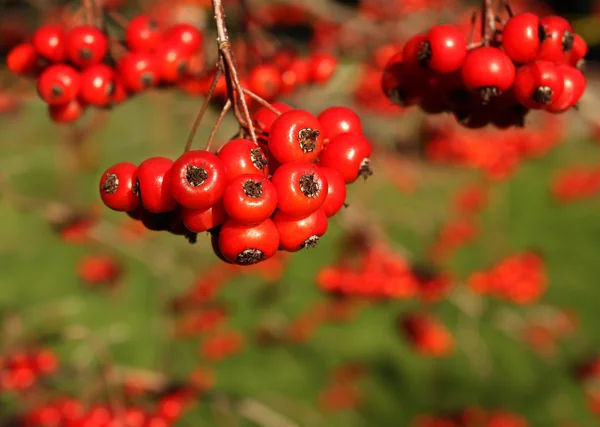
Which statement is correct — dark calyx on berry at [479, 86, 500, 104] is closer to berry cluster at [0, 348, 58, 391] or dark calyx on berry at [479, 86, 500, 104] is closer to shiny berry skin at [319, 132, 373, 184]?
shiny berry skin at [319, 132, 373, 184]

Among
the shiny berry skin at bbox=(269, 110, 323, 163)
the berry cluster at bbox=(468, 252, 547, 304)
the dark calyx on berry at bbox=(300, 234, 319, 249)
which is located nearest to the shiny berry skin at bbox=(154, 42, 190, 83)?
the shiny berry skin at bbox=(269, 110, 323, 163)

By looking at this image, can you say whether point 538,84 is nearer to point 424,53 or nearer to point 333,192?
point 424,53

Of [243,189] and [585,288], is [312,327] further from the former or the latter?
[243,189]

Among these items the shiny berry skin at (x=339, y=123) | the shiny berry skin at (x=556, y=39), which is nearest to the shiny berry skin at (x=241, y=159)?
the shiny berry skin at (x=339, y=123)

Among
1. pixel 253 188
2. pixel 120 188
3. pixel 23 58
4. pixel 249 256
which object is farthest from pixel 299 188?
pixel 23 58

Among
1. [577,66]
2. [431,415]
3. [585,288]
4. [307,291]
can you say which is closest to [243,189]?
[577,66]
